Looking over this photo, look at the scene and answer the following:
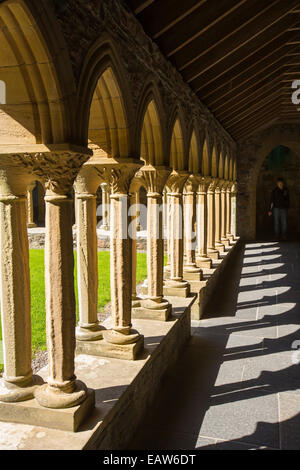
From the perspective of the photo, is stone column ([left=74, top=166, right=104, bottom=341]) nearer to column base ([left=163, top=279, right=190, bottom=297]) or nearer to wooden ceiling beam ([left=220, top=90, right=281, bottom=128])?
column base ([left=163, top=279, right=190, bottom=297])

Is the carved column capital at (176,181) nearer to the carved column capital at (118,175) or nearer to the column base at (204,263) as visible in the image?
the carved column capital at (118,175)

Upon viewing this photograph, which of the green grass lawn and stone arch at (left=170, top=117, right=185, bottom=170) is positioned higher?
stone arch at (left=170, top=117, right=185, bottom=170)

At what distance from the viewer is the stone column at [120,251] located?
3535mm

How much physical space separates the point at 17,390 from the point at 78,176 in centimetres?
174

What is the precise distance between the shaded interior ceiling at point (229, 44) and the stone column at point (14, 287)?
1733mm

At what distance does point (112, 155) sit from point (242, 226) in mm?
11392

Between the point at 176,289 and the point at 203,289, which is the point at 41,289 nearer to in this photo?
the point at 203,289

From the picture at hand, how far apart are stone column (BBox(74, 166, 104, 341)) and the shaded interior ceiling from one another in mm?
1390

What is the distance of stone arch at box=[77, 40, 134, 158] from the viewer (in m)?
2.80

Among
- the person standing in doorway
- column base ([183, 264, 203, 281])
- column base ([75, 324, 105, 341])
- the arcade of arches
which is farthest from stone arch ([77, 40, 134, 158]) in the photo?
the person standing in doorway

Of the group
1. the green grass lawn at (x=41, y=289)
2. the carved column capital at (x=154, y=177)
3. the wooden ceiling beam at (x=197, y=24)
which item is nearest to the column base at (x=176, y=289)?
the carved column capital at (x=154, y=177)

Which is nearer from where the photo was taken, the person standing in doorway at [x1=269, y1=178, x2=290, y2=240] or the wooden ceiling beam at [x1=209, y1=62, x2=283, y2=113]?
the wooden ceiling beam at [x1=209, y1=62, x2=283, y2=113]
